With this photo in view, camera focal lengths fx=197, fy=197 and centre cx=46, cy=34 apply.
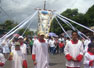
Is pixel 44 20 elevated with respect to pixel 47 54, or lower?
elevated

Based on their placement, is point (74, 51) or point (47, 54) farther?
point (47, 54)

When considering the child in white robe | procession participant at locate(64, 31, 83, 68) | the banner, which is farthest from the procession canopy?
the child in white robe

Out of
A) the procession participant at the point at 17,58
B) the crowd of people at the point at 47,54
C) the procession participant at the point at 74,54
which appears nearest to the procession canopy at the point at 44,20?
the crowd of people at the point at 47,54

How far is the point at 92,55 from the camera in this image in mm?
5539

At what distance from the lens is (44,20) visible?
1197 centimetres

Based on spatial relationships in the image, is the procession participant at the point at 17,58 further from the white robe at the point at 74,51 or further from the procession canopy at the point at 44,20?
the procession canopy at the point at 44,20

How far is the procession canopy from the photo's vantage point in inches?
458

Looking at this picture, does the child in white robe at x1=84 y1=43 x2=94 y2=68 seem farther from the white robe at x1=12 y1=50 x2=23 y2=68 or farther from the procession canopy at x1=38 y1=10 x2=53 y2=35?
the procession canopy at x1=38 y1=10 x2=53 y2=35

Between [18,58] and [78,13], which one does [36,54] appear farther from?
[78,13]

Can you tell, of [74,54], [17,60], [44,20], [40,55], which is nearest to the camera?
[74,54]

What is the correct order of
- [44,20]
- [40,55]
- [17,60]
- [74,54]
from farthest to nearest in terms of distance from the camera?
[44,20], [17,60], [40,55], [74,54]

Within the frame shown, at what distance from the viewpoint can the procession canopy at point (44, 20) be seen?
1162 centimetres

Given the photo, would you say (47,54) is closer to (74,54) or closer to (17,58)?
(74,54)

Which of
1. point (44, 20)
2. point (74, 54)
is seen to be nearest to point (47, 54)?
point (74, 54)
